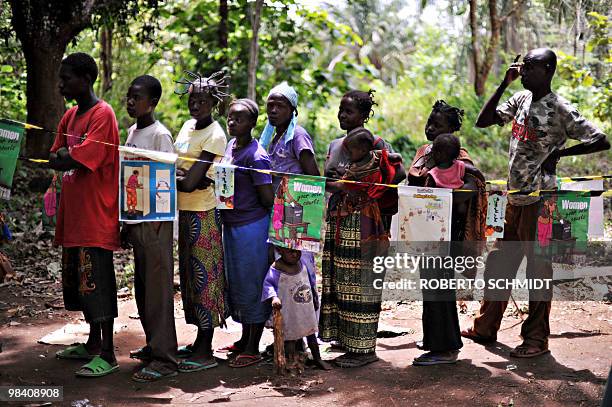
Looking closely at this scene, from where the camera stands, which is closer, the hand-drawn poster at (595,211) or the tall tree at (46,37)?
the hand-drawn poster at (595,211)

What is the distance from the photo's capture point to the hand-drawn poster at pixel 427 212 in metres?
4.66

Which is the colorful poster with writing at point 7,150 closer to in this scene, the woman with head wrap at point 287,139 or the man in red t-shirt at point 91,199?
the man in red t-shirt at point 91,199

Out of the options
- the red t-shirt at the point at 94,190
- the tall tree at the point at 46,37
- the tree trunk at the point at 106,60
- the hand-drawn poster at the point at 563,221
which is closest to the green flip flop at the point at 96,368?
the red t-shirt at the point at 94,190

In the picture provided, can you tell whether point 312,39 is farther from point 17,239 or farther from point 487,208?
point 487,208

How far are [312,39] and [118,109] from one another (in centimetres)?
346

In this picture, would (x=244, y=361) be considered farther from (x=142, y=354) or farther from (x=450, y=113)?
(x=450, y=113)

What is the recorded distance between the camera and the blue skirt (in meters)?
4.76

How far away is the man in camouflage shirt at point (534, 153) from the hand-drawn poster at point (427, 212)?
2.00 ft

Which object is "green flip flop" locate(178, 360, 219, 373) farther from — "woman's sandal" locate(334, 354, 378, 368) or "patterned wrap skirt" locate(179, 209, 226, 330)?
"woman's sandal" locate(334, 354, 378, 368)

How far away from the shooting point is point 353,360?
15.6 ft

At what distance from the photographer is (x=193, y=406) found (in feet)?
13.4

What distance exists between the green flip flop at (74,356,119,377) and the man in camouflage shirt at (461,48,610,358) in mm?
2712

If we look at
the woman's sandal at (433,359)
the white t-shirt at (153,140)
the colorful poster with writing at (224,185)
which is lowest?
the woman's sandal at (433,359)

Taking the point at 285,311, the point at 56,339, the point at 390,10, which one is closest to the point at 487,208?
the point at 285,311
